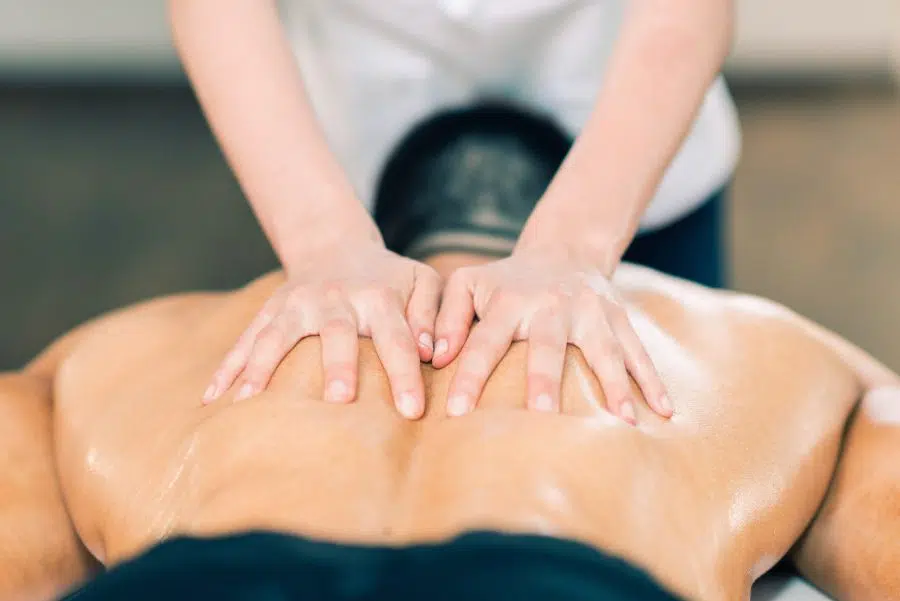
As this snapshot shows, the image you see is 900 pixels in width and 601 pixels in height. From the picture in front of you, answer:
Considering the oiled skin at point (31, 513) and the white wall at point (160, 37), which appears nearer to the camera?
the oiled skin at point (31, 513)

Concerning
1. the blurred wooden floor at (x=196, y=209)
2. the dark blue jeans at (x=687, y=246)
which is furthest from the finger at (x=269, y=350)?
the blurred wooden floor at (x=196, y=209)

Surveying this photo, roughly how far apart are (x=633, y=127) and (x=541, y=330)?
0.29 metres

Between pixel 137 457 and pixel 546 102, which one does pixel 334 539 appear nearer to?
pixel 137 457

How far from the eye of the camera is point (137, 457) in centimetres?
72

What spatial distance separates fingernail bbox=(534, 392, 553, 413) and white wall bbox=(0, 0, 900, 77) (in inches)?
100

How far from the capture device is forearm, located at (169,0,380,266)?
89 cm

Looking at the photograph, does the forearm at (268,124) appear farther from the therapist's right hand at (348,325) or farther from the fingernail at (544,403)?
the fingernail at (544,403)

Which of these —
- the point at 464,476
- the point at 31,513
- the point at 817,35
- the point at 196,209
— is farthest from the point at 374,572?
the point at 817,35

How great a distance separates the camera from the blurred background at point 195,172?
7.62ft

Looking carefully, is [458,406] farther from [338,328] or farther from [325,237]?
[325,237]

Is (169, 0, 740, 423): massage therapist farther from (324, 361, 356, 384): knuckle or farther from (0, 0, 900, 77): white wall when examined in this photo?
(0, 0, 900, 77): white wall

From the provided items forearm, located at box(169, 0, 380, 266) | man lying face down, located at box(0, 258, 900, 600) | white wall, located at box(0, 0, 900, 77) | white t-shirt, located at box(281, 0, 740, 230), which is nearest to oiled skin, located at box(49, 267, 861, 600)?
man lying face down, located at box(0, 258, 900, 600)

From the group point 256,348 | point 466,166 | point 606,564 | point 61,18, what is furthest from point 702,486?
point 61,18

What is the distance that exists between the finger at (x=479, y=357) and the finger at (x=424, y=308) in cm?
3
